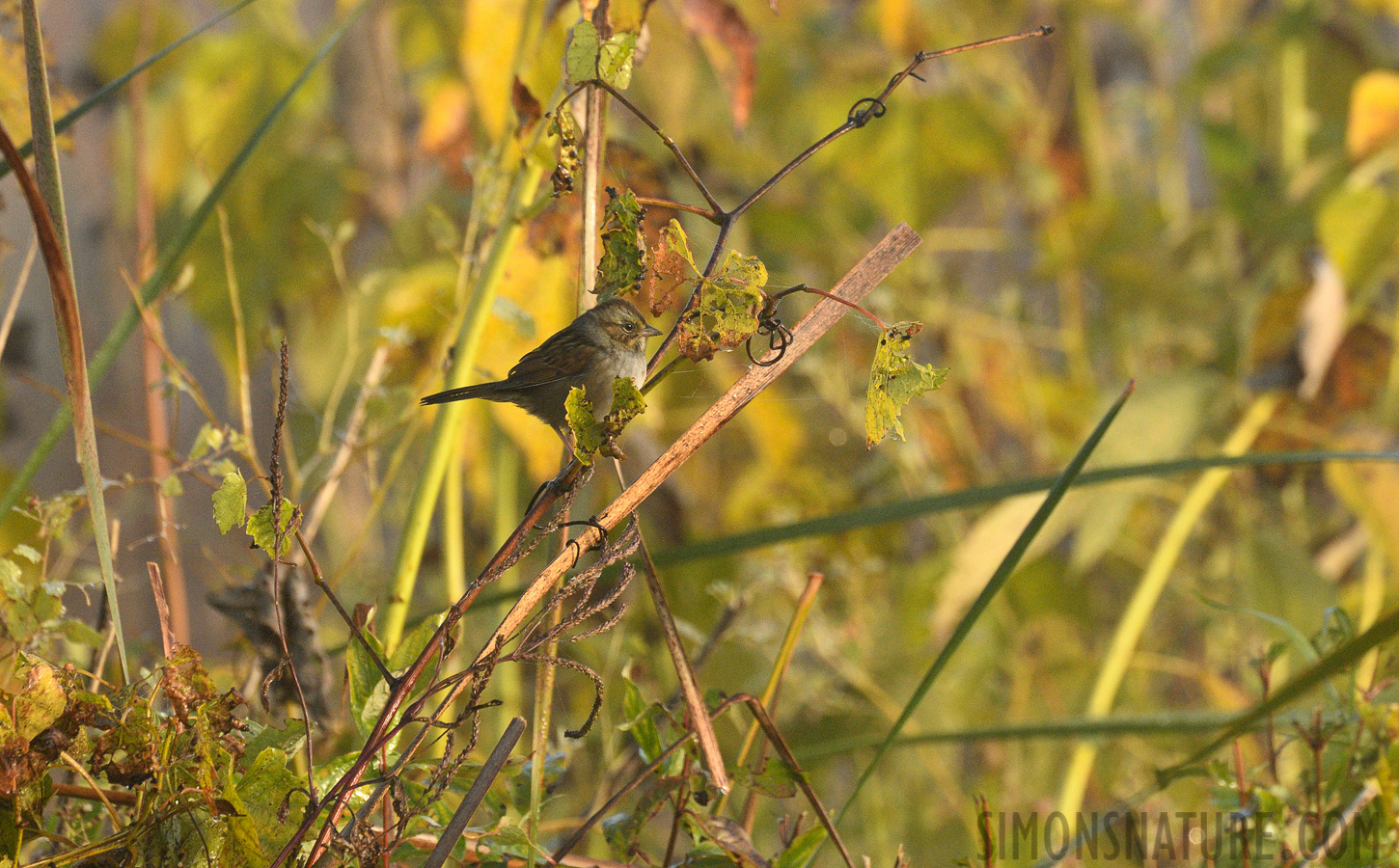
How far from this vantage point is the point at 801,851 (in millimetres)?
429

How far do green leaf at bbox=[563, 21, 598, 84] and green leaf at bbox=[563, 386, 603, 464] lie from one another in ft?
0.38

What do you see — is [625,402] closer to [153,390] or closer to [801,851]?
[801,851]

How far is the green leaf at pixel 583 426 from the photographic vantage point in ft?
1.23

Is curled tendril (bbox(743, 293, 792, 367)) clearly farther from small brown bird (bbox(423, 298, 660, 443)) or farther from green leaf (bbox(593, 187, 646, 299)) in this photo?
small brown bird (bbox(423, 298, 660, 443))

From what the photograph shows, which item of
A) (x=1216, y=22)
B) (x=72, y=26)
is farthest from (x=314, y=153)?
(x=1216, y=22)

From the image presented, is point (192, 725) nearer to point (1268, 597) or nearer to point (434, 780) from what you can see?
point (434, 780)

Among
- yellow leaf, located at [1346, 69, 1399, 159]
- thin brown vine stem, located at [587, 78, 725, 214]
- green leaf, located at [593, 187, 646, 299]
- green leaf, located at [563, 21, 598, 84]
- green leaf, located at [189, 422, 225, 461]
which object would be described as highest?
yellow leaf, located at [1346, 69, 1399, 159]

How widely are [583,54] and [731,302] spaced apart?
11 cm

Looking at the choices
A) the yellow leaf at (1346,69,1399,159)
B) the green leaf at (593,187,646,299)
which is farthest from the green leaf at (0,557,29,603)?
the yellow leaf at (1346,69,1399,159)

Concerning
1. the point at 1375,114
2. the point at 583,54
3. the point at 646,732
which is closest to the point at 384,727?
the point at 646,732

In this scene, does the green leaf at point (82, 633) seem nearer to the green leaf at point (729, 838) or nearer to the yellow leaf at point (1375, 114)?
the green leaf at point (729, 838)

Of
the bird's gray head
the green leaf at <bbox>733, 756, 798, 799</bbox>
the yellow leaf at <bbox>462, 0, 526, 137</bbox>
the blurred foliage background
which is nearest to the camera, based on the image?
the green leaf at <bbox>733, 756, 798, 799</bbox>

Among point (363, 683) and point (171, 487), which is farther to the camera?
point (171, 487)

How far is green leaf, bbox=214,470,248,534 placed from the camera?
36cm
